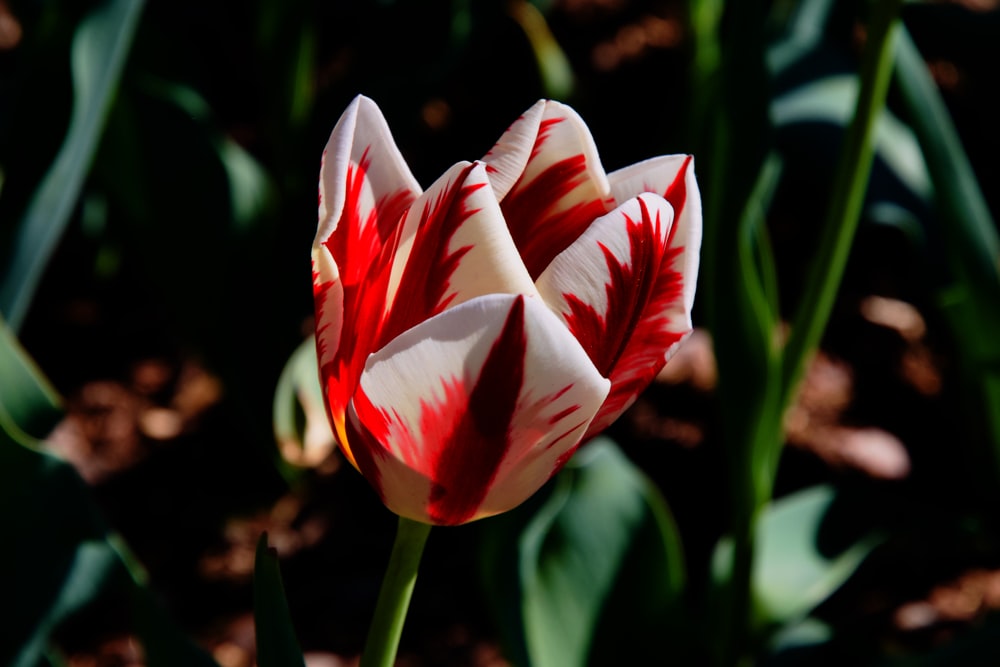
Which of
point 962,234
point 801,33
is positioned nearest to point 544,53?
point 801,33

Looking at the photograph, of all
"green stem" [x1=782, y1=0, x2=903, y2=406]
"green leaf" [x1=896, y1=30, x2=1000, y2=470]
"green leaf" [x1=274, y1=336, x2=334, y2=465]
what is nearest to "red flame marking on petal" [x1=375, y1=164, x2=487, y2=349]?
"green leaf" [x1=274, y1=336, x2=334, y2=465]

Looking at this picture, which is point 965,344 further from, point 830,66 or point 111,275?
point 111,275

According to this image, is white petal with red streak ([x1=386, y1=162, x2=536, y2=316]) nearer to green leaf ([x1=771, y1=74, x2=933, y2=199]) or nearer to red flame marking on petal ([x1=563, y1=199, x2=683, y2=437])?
red flame marking on petal ([x1=563, y1=199, x2=683, y2=437])

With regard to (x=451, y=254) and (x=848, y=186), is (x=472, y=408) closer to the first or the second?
(x=451, y=254)

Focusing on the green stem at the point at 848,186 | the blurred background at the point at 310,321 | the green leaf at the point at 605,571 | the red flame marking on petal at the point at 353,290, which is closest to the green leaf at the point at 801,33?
the blurred background at the point at 310,321

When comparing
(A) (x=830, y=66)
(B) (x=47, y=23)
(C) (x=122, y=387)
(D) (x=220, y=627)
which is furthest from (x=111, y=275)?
(A) (x=830, y=66)
